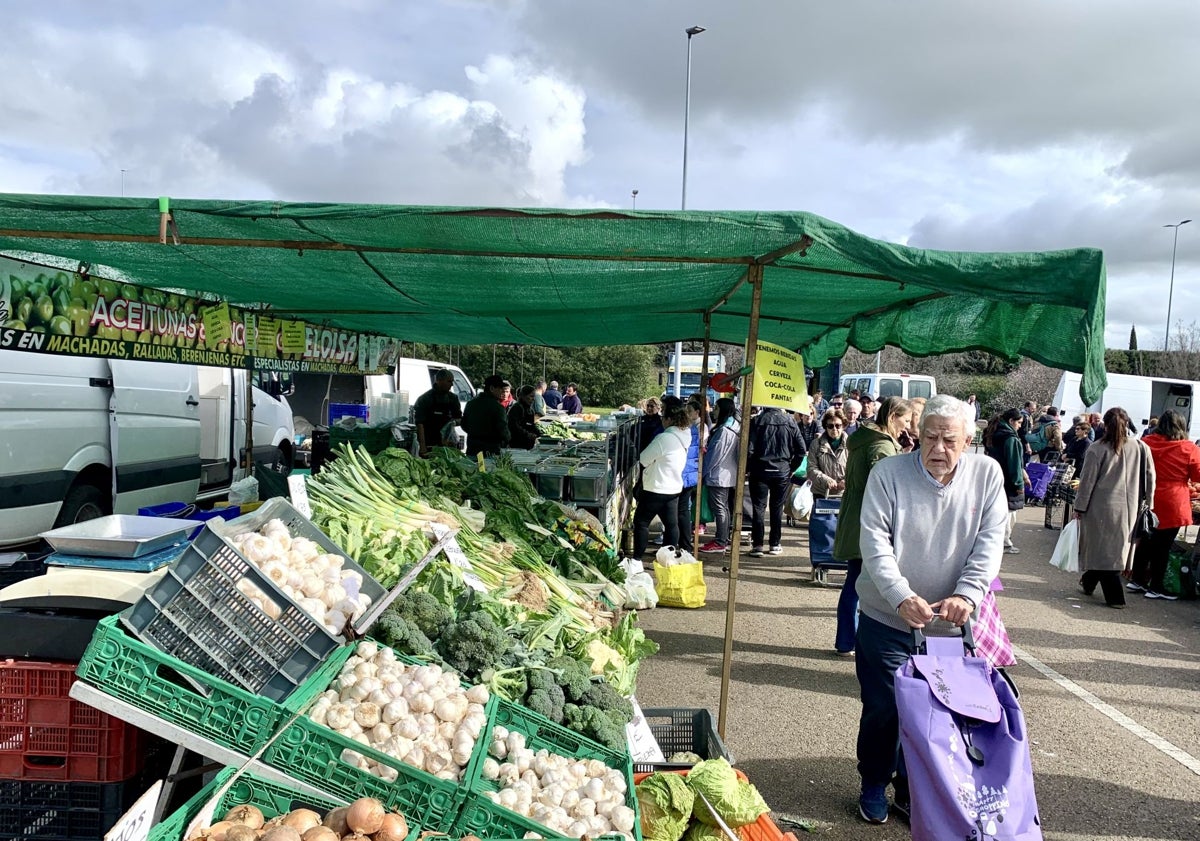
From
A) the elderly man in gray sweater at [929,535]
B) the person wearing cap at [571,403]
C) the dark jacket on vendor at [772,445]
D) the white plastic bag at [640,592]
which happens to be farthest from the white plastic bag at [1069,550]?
the person wearing cap at [571,403]

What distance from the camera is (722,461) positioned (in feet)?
31.2

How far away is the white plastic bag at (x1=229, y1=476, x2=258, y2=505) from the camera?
6.64 meters

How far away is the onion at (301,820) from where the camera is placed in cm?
228

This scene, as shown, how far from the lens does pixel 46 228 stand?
4418 mm

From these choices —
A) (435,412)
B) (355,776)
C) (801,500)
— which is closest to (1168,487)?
(801,500)

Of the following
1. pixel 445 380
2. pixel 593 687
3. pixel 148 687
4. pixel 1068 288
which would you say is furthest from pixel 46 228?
pixel 445 380

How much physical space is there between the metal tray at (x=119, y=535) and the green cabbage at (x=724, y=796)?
241 centimetres

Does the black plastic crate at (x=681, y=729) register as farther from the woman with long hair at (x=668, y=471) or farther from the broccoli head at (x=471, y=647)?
the woman with long hair at (x=668, y=471)

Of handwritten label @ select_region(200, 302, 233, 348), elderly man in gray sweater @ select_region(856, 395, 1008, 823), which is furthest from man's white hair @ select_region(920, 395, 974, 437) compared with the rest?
handwritten label @ select_region(200, 302, 233, 348)

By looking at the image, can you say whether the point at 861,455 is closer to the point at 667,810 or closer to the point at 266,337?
the point at 667,810

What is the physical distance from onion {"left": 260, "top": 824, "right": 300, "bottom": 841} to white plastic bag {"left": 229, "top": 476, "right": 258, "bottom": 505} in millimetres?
4814

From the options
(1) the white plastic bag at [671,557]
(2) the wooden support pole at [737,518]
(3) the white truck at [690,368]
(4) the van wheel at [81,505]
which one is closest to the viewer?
(2) the wooden support pole at [737,518]

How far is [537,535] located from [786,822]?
337 centimetres

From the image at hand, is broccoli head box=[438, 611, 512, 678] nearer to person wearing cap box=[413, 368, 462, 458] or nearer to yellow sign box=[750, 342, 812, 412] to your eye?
yellow sign box=[750, 342, 812, 412]
